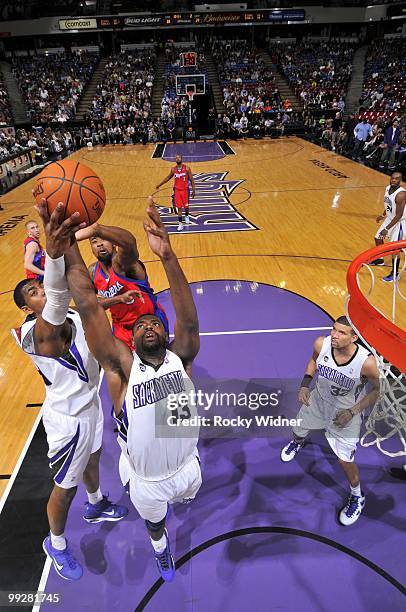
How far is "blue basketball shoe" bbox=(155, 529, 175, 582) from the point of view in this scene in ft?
8.78

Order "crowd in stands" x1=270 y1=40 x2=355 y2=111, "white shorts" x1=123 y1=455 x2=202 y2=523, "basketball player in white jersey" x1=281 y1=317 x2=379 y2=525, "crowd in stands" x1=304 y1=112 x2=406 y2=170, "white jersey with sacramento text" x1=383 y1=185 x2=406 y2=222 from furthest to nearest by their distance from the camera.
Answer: "crowd in stands" x1=270 y1=40 x2=355 y2=111
"crowd in stands" x1=304 y1=112 x2=406 y2=170
"white jersey with sacramento text" x1=383 y1=185 x2=406 y2=222
"basketball player in white jersey" x1=281 y1=317 x2=379 y2=525
"white shorts" x1=123 y1=455 x2=202 y2=523

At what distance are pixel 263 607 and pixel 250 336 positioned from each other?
3151 millimetres

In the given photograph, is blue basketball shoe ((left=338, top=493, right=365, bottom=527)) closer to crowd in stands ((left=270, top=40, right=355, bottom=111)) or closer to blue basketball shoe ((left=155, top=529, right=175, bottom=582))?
blue basketball shoe ((left=155, top=529, right=175, bottom=582))

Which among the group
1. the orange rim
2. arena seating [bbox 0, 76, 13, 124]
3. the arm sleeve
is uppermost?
arena seating [bbox 0, 76, 13, 124]

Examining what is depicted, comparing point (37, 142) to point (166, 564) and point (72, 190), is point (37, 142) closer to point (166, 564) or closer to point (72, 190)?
point (72, 190)

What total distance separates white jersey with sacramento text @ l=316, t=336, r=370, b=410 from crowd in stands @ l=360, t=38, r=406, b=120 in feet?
63.7

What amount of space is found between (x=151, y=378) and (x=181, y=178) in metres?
7.69

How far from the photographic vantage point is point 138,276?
3658 mm

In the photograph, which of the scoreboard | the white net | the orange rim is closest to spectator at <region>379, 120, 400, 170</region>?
the white net

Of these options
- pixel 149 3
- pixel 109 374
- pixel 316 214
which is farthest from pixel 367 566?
pixel 149 3

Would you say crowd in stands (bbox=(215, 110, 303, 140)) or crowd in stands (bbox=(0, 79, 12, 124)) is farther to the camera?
crowd in stands (bbox=(0, 79, 12, 124))

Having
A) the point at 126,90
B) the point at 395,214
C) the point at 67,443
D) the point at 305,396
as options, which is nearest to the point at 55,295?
the point at 67,443

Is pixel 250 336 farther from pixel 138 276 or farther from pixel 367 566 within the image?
pixel 367 566

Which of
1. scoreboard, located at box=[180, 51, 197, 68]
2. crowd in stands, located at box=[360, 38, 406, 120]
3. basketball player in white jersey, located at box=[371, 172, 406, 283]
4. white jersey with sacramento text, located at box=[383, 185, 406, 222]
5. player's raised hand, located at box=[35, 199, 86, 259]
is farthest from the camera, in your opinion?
scoreboard, located at box=[180, 51, 197, 68]
